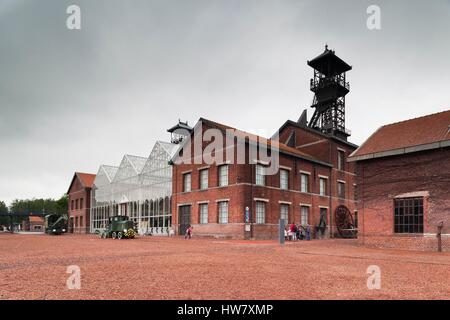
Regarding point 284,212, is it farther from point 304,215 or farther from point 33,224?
point 33,224

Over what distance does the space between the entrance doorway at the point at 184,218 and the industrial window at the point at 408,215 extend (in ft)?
63.7

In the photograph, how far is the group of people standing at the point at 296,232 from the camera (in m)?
31.9

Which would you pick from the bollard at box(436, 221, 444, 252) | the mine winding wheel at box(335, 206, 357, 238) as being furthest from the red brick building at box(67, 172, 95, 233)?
the bollard at box(436, 221, 444, 252)

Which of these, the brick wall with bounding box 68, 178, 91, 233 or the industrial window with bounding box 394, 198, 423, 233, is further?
the brick wall with bounding box 68, 178, 91, 233

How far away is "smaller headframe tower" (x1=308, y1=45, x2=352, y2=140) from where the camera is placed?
4812 centimetres

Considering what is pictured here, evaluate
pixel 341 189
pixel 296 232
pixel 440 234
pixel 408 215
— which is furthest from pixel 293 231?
pixel 440 234

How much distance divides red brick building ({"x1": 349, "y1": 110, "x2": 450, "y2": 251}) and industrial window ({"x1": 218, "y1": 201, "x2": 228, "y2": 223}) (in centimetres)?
1180

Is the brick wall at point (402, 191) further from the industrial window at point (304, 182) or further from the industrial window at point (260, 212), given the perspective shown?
the industrial window at point (304, 182)

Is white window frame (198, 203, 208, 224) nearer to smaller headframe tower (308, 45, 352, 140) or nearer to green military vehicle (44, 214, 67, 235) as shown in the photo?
smaller headframe tower (308, 45, 352, 140)

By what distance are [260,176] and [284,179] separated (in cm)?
321

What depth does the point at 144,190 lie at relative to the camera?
144 ft
